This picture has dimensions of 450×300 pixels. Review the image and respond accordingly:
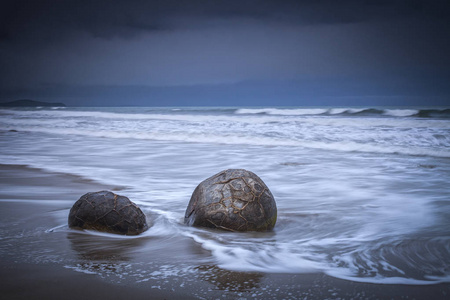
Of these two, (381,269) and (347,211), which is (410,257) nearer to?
(381,269)

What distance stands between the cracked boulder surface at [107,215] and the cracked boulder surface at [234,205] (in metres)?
0.57

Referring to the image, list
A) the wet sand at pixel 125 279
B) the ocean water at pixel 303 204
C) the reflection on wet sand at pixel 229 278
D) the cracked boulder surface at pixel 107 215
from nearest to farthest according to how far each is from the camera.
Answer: the wet sand at pixel 125 279 < the reflection on wet sand at pixel 229 278 < the ocean water at pixel 303 204 < the cracked boulder surface at pixel 107 215

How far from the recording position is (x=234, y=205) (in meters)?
3.51

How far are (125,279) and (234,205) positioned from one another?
4.31ft

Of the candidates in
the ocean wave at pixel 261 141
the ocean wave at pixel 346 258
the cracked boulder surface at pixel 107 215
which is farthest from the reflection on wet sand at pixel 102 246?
the ocean wave at pixel 261 141

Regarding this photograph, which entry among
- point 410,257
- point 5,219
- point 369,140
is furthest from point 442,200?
point 369,140

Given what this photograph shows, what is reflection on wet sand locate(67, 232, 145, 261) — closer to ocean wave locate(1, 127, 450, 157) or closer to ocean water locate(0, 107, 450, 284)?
ocean water locate(0, 107, 450, 284)

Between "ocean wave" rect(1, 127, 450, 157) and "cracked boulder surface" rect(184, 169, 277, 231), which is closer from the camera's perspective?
"cracked boulder surface" rect(184, 169, 277, 231)

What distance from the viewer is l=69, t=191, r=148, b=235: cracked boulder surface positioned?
343 centimetres

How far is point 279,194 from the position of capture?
5.38 meters

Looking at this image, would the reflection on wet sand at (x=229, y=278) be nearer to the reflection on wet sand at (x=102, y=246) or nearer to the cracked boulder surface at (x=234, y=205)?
the reflection on wet sand at (x=102, y=246)

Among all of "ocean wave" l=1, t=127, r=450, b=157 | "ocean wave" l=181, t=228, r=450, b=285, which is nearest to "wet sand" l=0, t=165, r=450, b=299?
"ocean wave" l=181, t=228, r=450, b=285

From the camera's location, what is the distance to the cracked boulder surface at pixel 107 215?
343cm

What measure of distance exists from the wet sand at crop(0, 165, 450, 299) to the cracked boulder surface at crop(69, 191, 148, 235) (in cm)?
15
